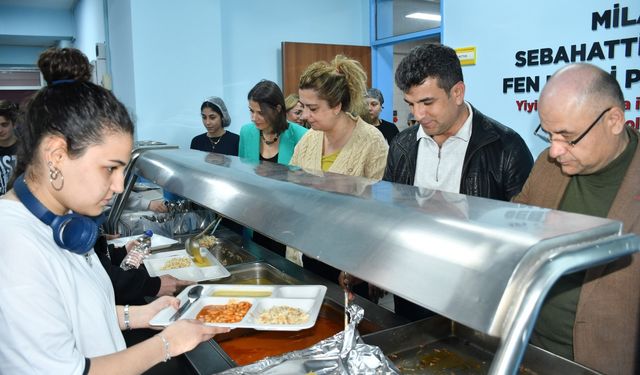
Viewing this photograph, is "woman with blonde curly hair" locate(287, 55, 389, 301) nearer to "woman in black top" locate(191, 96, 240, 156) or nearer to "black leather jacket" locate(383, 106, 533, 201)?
"black leather jacket" locate(383, 106, 533, 201)

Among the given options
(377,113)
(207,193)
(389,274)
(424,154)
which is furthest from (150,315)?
(377,113)

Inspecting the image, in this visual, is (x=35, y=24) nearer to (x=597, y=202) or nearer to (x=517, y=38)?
(x=517, y=38)

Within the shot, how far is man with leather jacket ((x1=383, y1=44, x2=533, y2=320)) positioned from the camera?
204 centimetres

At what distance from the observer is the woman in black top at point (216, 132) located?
4.36m

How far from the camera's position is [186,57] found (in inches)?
215

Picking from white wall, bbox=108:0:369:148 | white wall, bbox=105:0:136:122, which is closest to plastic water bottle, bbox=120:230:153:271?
white wall, bbox=108:0:369:148

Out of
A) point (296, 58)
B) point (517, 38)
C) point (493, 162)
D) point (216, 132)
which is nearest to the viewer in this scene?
point (493, 162)

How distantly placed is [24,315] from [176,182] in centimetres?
87

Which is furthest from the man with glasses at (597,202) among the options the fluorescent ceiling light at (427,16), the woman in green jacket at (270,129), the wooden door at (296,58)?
the fluorescent ceiling light at (427,16)

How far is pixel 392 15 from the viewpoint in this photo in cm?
732

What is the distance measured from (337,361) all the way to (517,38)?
4075 millimetres

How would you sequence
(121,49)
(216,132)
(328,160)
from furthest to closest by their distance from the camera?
(121,49)
(216,132)
(328,160)

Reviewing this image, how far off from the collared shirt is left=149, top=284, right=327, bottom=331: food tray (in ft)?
2.25

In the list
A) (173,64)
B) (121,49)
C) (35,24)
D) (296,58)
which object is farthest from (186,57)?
(35,24)
